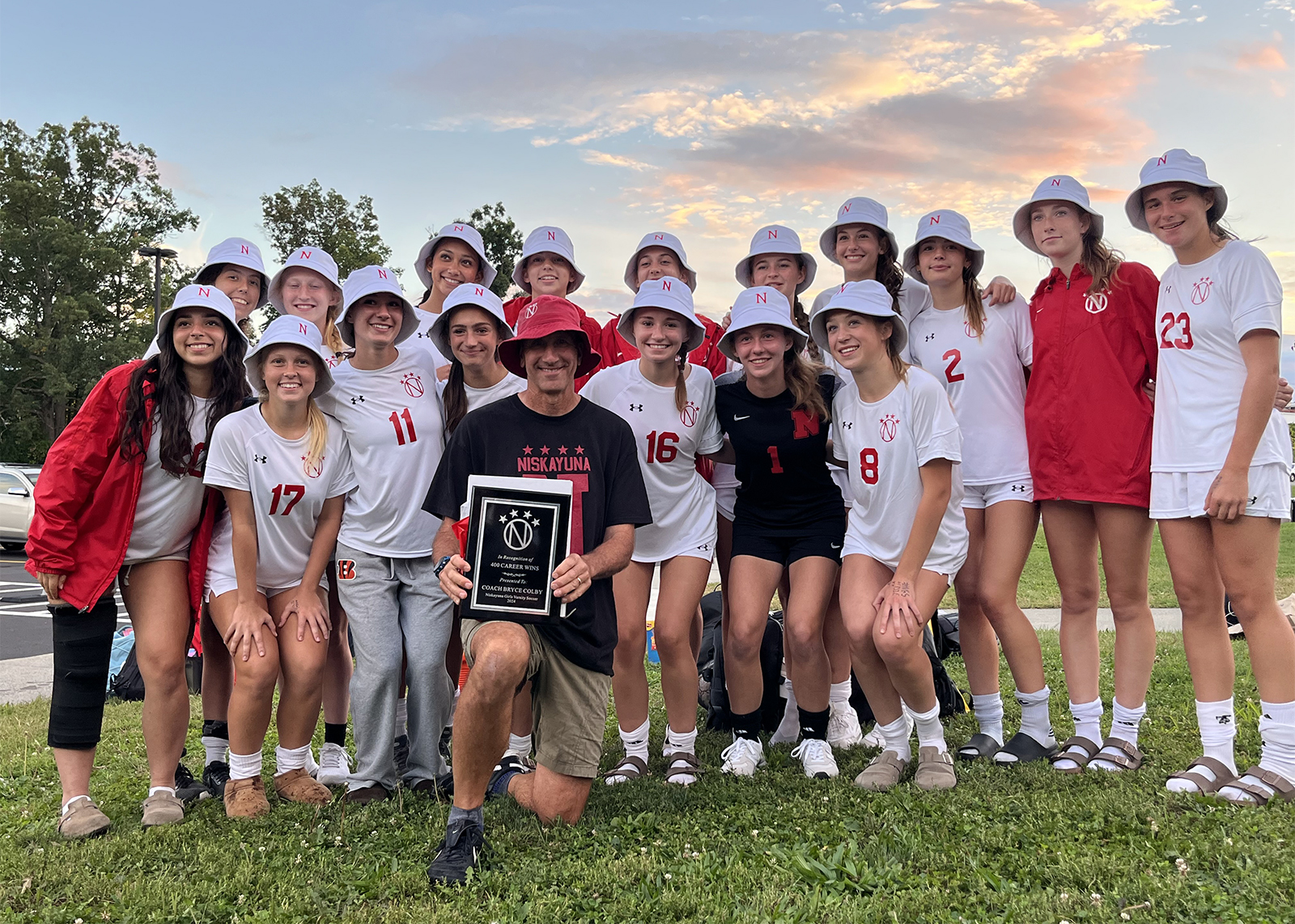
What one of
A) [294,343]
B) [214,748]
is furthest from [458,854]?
[294,343]

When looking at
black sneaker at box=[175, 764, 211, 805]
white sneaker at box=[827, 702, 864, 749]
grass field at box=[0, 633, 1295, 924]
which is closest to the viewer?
grass field at box=[0, 633, 1295, 924]

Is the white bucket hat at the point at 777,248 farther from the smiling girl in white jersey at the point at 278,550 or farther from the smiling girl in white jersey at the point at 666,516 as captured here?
the smiling girl in white jersey at the point at 278,550

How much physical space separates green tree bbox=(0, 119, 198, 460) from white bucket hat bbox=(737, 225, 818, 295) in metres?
36.3

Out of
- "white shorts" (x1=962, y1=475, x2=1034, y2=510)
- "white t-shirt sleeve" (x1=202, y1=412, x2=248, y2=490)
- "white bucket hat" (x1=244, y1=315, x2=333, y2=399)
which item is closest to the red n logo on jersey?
"white shorts" (x1=962, y1=475, x2=1034, y2=510)

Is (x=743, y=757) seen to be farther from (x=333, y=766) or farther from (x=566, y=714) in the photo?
(x=333, y=766)

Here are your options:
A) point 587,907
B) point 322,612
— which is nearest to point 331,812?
point 322,612

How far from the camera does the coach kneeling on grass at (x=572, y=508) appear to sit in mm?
4117

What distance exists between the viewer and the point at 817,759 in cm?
488

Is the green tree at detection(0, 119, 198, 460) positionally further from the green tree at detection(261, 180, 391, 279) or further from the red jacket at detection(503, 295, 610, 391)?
the red jacket at detection(503, 295, 610, 391)

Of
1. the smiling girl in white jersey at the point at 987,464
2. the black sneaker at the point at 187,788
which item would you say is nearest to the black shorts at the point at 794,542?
the smiling girl in white jersey at the point at 987,464

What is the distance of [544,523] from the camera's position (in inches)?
149

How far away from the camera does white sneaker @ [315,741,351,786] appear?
4.96 m

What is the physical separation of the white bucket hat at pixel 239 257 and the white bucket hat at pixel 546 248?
1502mm

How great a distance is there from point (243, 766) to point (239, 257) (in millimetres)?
2725
